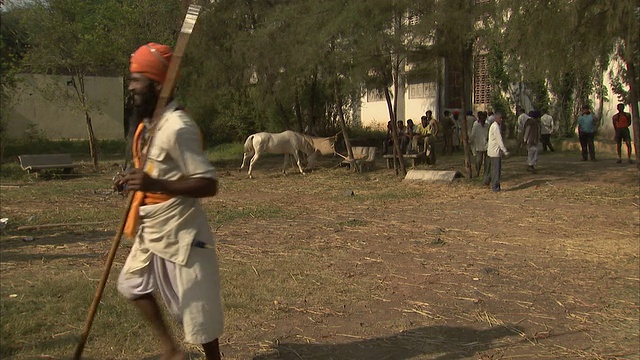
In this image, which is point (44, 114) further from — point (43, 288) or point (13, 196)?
point (43, 288)

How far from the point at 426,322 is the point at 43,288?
339 centimetres

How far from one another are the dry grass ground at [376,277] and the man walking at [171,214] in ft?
3.81

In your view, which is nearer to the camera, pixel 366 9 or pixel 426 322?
pixel 426 322

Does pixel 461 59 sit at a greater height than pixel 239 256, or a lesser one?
greater

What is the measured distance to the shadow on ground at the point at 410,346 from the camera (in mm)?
4418

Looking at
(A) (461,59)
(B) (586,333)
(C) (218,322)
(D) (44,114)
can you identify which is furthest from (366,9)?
(D) (44,114)

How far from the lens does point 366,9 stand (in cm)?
1360

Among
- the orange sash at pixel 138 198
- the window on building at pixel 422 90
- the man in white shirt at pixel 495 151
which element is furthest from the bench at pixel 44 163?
the orange sash at pixel 138 198

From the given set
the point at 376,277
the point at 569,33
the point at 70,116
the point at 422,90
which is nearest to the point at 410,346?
the point at 376,277

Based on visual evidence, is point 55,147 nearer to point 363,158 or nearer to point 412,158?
point 363,158

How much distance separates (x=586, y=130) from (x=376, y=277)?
40.7 feet

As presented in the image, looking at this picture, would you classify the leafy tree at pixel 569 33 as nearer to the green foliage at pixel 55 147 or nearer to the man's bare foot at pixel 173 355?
the man's bare foot at pixel 173 355

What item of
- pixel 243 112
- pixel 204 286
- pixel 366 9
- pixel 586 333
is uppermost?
pixel 366 9

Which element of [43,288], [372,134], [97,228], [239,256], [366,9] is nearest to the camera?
[43,288]
